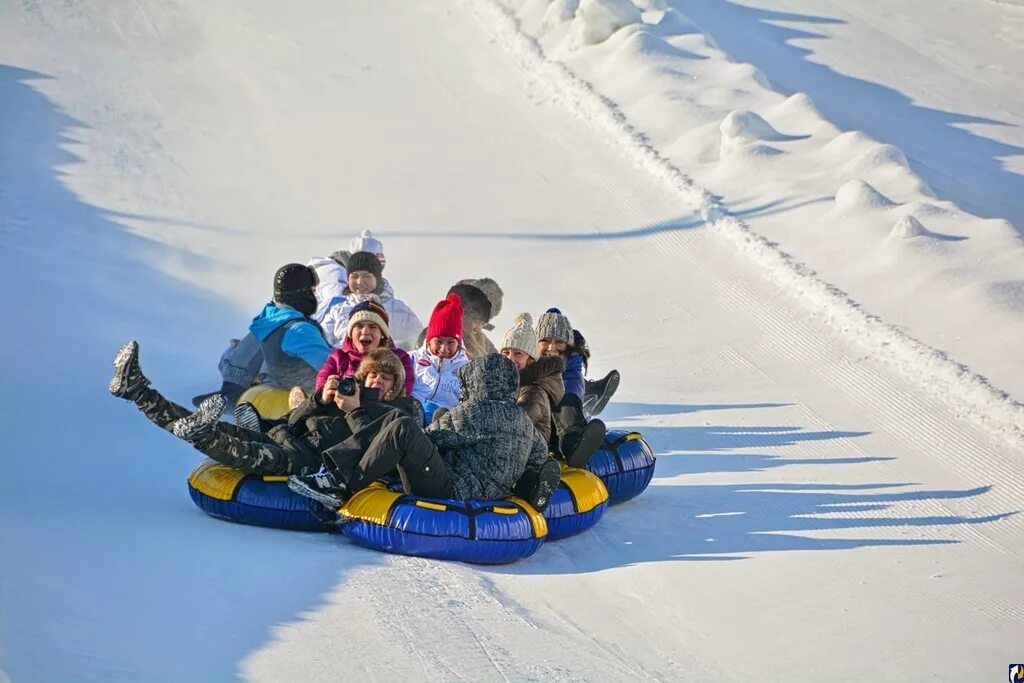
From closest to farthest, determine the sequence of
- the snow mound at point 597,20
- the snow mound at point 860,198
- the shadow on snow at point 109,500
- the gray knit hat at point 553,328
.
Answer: the shadow on snow at point 109,500, the gray knit hat at point 553,328, the snow mound at point 860,198, the snow mound at point 597,20

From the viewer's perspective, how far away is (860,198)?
13031 mm

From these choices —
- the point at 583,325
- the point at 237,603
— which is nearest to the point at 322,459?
the point at 237,603

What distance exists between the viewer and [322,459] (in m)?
6.86

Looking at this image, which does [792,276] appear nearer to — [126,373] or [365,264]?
[365,264]

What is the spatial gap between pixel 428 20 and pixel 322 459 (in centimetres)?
1426

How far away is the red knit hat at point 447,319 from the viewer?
7.88 meters

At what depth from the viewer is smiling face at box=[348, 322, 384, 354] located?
25.1 ft

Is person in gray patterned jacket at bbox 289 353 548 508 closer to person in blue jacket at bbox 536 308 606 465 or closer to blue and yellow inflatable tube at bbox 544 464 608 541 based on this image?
blue and yellow inflatable tube at bbox 544 464 608 541

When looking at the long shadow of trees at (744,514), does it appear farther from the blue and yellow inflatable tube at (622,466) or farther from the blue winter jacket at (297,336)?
the blue winter jacket at (297,336)

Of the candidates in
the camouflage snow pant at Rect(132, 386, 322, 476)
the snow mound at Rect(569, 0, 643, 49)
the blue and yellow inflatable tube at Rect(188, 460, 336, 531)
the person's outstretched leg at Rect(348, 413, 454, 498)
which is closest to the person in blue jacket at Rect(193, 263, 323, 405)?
the camouflage snow pant at Rect(132, 386, 322, 476)

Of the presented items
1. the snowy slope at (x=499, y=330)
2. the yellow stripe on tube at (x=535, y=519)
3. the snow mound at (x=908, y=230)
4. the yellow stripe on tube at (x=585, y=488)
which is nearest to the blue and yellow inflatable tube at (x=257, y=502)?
the snowy slope at (x=499, y=330)

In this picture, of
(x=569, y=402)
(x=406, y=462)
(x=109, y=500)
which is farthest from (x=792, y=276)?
(x=109, y=500)

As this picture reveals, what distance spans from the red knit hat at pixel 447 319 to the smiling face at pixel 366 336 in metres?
0.38

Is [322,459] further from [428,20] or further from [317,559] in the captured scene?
[428,20]
